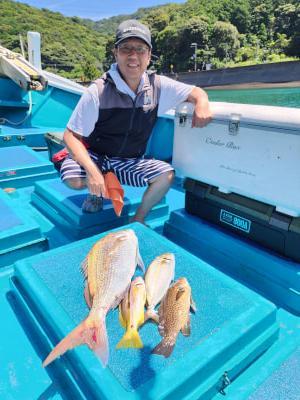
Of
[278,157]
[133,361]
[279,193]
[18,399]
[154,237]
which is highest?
[278,157]

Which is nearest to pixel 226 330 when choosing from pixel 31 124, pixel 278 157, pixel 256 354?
pixel 256 354

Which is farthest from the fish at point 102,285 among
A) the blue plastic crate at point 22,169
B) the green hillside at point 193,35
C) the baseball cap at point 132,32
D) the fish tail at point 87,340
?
the green hillside at point 193,35

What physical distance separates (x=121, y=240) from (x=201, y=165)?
2.80 feet

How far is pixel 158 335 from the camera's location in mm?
1364

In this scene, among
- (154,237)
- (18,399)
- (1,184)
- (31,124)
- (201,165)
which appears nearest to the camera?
(18,399)

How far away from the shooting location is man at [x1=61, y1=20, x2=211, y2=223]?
87.7 inches

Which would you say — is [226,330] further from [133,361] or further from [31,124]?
[31,124]

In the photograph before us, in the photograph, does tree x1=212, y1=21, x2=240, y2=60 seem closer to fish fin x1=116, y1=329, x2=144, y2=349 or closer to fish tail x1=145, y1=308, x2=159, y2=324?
fish tail x1=145, y1=308, x2=159, y2=324

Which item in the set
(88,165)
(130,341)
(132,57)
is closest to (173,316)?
(130,341)

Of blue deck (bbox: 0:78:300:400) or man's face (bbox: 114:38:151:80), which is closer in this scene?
blue deck (bbox: 0:78:300:400)

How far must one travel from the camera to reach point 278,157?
1817mm

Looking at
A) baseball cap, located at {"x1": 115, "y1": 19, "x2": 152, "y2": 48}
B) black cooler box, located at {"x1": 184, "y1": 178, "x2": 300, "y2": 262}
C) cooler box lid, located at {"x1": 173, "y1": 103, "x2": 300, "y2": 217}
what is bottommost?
black cooler box, located at {"x1": 184, "y1": 178, "x2": 300, "y2": 262}

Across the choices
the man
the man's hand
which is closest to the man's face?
the man

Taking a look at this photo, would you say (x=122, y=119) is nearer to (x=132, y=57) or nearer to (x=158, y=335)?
(x=132, y=57)
